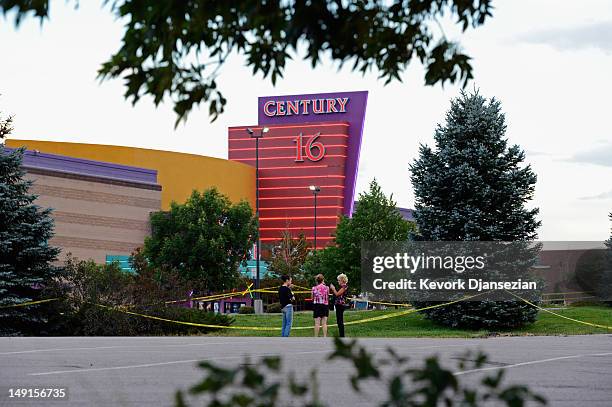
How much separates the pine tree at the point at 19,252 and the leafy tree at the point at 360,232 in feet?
122

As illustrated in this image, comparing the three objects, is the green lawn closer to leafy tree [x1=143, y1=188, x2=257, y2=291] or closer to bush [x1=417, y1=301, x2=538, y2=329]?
bush [x1=417, y1=301, x2=538, y2=329]

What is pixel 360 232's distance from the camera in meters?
71.8

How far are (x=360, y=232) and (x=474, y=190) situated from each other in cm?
3275

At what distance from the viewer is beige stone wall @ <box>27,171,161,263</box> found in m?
83.0

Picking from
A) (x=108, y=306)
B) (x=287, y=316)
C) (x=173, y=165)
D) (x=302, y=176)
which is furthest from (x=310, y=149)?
(x=287, y=316)

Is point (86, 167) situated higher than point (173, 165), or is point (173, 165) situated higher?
point (173, 165)

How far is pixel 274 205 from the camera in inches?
5182

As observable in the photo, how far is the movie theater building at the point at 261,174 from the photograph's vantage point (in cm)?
8888

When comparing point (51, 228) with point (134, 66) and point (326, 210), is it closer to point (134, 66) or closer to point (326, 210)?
point (134, 66)

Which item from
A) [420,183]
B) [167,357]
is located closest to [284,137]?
[420,183]

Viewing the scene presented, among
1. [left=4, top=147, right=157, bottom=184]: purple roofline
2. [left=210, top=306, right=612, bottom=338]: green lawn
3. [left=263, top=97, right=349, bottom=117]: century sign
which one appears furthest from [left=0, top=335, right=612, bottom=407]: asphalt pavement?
[left=263, top=97, right=349, bottom=117]: century sign

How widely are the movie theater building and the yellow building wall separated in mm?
106

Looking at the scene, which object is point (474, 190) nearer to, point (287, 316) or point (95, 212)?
point (287, 316)

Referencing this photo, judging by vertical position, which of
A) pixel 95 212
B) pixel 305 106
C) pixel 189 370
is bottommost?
pixel 189 370
